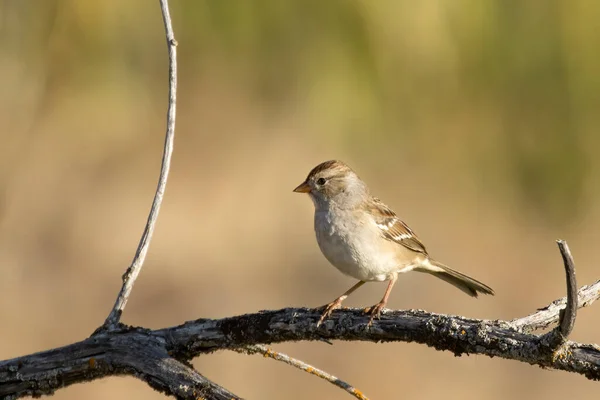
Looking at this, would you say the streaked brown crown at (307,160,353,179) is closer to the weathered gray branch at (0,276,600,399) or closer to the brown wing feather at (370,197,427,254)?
the brown wing feather at (370,197,427,254)

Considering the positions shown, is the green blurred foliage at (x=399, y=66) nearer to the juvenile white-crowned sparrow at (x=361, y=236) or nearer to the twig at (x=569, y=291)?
the juvenile white-crowned sparrow at (x=361, y=236)

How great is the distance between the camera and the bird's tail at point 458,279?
4461 millimetres

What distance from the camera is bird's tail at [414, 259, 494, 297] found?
14.6 ft

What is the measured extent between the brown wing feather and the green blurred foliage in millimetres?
3585

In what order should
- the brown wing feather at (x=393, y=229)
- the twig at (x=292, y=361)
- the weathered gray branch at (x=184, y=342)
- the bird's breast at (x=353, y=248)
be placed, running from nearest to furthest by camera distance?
the weathered gray branch at (x=184, y=342), the twig at (x=292, y=361), the bird's breast at (x=353, y=248), the brown wing feather at (x=393, y=229)

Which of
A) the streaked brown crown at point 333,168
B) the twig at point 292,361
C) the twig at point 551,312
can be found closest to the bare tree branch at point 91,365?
the twig at point 292,361

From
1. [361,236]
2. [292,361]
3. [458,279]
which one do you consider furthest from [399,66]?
[292,361]

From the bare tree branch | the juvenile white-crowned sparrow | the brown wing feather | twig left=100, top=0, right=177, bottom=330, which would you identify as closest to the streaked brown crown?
the juvenile white-crowned sparrow

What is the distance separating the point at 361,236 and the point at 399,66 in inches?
189

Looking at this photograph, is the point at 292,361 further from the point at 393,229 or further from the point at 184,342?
the point at 393,229

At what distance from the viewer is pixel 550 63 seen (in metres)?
9.58

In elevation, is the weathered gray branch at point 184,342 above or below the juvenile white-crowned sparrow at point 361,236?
below

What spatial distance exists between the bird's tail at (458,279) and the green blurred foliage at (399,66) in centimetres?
377

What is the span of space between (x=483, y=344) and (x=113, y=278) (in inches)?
271
